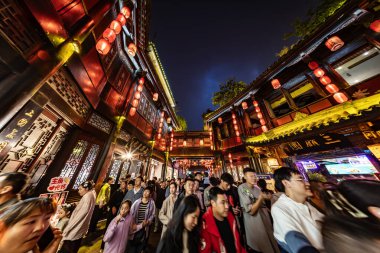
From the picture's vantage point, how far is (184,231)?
2.00 meters

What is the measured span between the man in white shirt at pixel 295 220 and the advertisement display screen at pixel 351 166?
679cm

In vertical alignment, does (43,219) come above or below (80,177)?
below

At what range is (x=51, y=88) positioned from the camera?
4.00 meters

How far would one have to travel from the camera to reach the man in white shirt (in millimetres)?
1351

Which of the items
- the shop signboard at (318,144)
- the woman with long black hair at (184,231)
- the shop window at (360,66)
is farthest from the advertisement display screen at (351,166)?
the woman with long black hair at (184,231)

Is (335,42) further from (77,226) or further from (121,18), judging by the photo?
(77,226)

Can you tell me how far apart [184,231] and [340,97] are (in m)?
9.28

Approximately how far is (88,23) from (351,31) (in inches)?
468

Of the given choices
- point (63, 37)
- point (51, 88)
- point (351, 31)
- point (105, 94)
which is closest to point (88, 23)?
point (63, 37)

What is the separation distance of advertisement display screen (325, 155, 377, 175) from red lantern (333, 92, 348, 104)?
2.68 meters

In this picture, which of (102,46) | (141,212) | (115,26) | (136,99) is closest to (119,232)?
(141,212)

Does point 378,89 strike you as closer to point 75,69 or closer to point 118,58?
point 75,69

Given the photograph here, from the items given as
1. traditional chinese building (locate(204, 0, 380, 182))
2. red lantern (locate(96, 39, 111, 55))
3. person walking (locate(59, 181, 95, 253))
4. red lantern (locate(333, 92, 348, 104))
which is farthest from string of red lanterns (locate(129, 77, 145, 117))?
red lantern (locate(333, 92, 348, 104))

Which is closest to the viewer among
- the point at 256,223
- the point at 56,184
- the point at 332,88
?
the point at 256,223
